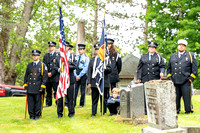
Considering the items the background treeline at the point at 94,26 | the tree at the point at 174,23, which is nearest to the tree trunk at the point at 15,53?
the background treeline at the point at 94,26

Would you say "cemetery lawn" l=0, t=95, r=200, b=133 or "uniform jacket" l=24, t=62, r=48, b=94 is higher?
"uniform jacket" l=24, t=62, r=48, b=94

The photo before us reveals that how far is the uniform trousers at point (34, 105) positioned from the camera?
30.7 ft

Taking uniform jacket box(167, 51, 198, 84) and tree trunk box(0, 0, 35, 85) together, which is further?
tree trunk box(0, 0, 35, 85)

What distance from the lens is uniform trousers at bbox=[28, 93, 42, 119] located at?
9.35 metres

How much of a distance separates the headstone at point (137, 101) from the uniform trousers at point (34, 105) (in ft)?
10.2

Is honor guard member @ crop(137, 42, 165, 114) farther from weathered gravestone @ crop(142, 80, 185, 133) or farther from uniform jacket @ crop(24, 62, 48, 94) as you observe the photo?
weathered gravestone @ crop(142, 80, 185, 133)

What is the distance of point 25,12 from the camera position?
63.7ft

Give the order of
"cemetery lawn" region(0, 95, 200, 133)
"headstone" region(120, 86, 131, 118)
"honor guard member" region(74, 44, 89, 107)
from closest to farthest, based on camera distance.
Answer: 1. "cemetery lawn" region(0, 95, 200, 133)
2. "headstone" region(120, 86, 131, 118)
3. "honor guard member" region(74, 44, 89, 107)

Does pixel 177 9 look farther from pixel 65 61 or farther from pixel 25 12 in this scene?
pixel 65 61

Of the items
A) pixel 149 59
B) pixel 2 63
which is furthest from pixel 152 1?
pixel 149 59

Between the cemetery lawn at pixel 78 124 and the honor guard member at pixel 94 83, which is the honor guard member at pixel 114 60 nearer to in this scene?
the honor guard member at pixel 94 83

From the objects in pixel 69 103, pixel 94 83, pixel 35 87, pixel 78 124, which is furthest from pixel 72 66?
pixel 78 124

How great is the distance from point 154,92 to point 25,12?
15.6m

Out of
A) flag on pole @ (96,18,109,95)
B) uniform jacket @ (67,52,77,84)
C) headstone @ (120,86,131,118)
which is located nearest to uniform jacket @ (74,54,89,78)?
uniform jacket @ (67,52,77,84)
